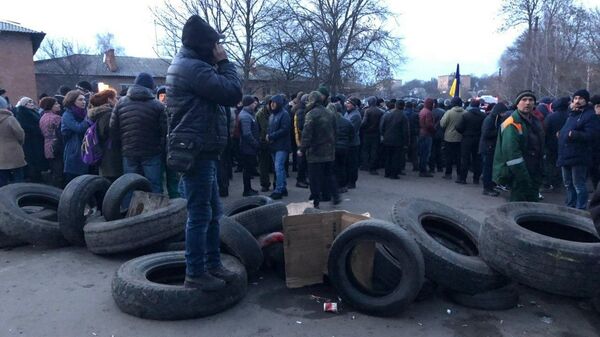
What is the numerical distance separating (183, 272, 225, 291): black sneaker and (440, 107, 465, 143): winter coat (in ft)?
29.1

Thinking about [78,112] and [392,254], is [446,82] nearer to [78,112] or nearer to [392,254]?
[78,112]

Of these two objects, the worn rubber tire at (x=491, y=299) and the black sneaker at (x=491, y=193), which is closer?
the worn rubber tire at (x=491, y=299)

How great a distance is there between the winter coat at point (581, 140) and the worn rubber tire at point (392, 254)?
477 cm

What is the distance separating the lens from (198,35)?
3660 mm

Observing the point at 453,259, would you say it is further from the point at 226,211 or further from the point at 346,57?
the point at 346,57

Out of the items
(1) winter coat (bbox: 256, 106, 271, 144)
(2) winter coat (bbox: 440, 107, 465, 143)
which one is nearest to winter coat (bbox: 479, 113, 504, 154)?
(2) winter coat (bbox: 440, 107, 465, 143)

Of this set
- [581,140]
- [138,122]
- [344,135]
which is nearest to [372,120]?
[344,135]

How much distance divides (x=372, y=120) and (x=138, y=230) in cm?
854

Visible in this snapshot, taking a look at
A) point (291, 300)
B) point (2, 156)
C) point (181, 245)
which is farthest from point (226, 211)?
point (2, 156)

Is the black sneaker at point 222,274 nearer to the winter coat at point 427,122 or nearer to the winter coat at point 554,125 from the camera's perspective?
the winter coat at point 554,125

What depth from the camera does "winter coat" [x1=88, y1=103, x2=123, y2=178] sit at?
691cm

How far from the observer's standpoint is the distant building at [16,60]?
35.2 meters

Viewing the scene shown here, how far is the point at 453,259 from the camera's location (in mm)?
4336

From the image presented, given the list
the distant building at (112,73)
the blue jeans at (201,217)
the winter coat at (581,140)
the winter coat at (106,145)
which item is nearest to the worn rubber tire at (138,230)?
the blue jeans at (201,217)
